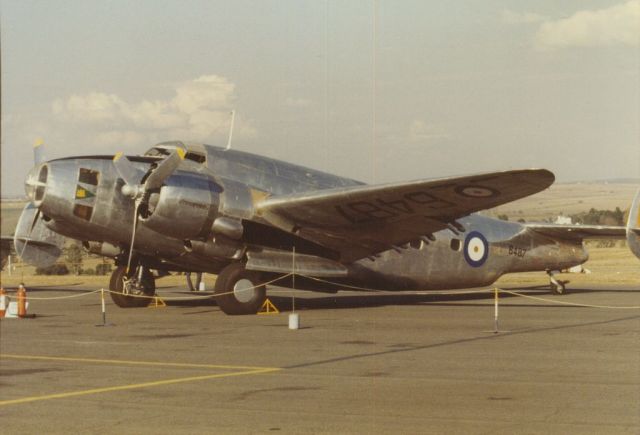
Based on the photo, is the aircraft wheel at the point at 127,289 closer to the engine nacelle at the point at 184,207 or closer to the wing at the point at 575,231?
the engine nacelle at the point at 184,207

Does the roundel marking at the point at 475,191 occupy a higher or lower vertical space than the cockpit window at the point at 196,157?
lower

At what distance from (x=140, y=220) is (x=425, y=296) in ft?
37.5

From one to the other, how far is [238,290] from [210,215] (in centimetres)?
183

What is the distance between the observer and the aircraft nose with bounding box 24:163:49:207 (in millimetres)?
19688

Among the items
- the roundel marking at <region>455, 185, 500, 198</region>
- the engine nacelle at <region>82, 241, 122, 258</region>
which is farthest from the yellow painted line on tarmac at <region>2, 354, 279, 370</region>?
the engine nacelle at <region>82, 241, 122, 258</region>

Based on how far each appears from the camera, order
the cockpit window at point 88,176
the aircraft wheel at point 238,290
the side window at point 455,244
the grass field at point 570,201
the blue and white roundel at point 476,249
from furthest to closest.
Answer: the grass field at point 570,201 < the blue and white roundel at point 476,249 < the side window at point 455,244 < the aircraft wheel at point 238,290 < the cockpit window at point 88,176

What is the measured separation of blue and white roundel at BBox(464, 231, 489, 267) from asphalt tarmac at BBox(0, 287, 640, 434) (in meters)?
3.98

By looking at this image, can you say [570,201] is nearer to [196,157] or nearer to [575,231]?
[575,231]

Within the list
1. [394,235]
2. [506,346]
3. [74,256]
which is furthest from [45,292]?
[74,256]

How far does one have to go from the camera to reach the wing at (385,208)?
1794 cm

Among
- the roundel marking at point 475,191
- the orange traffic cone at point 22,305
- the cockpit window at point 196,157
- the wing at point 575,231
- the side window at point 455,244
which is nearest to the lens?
the roundel marking at point 475,191

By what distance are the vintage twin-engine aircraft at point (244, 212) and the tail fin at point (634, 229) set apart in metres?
3.28

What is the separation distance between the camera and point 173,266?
23.0m

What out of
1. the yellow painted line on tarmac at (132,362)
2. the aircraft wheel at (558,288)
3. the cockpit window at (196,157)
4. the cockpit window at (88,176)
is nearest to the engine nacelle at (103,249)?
the cockpit window at (88,176)
